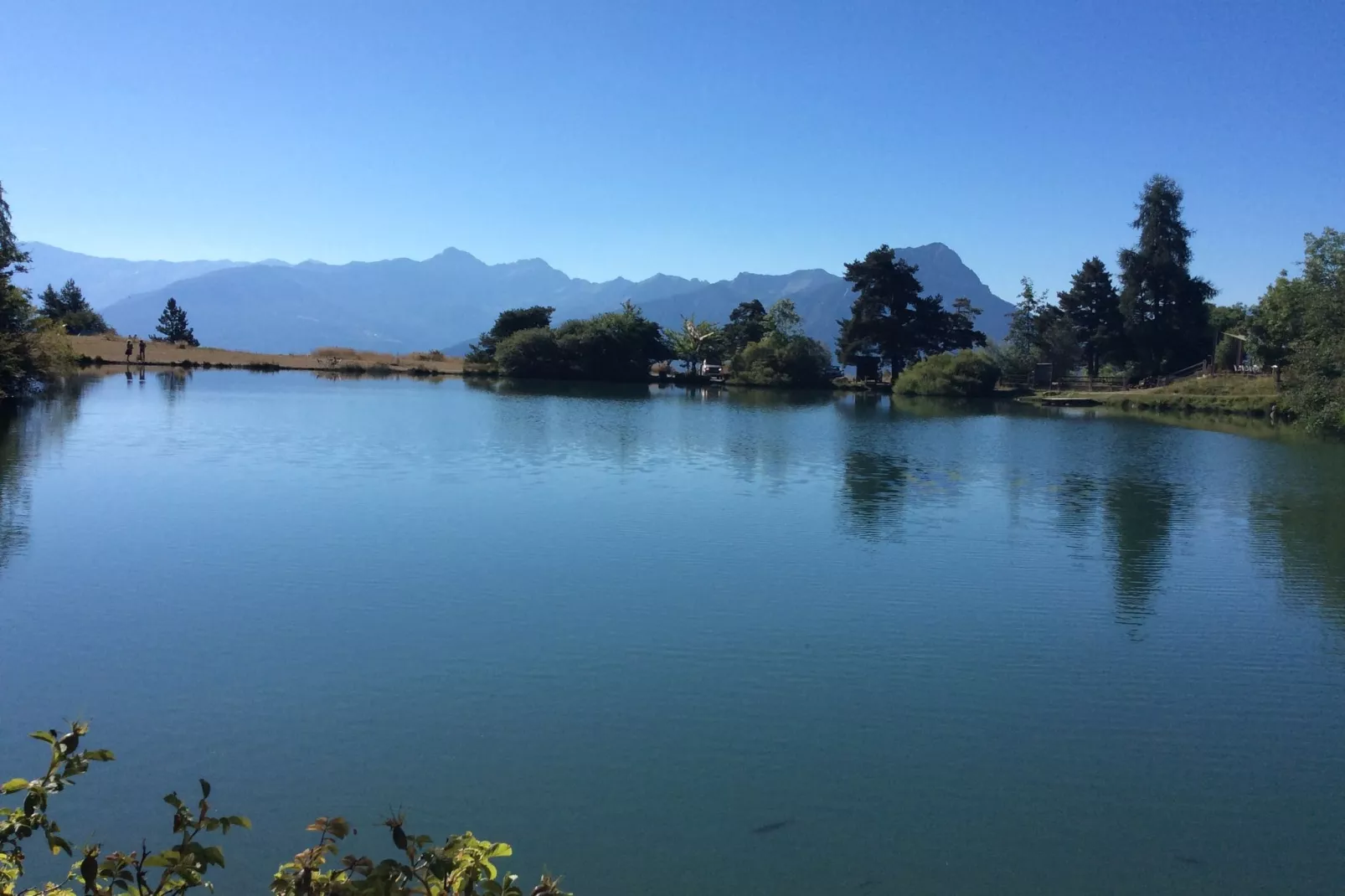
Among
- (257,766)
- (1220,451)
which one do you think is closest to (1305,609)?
(257,766)

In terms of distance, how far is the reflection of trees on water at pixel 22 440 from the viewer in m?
15.0

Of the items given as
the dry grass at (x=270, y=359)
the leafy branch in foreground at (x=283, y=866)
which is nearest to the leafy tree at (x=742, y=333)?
the dry grass at (x=270, y=359)

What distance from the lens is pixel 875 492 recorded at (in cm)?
2233

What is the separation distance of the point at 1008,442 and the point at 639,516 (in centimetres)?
2167

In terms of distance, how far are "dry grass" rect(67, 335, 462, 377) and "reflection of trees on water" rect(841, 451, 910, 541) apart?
5381 cm

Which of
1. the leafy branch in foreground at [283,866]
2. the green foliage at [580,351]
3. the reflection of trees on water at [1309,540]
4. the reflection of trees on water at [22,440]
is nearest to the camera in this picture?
the leafy branch in foreground at [283,866]

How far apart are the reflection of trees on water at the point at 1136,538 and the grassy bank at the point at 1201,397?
3430 cm

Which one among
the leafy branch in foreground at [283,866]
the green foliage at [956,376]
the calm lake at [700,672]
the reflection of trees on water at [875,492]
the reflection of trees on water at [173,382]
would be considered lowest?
the calm lake at [700,672]

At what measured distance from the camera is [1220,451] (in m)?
33.2

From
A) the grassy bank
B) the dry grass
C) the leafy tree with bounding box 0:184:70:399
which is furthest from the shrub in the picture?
the leafy tree with bounding box 0:184:70:399

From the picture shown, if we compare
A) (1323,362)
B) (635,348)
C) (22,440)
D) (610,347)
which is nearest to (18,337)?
(22,440)

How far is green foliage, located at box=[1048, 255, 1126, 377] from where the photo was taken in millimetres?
71375

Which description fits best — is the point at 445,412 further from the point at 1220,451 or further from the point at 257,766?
the point at 257,766

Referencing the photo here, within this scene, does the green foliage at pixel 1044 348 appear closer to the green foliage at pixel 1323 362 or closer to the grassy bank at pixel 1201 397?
the grassy bank at pixel 1201 397
